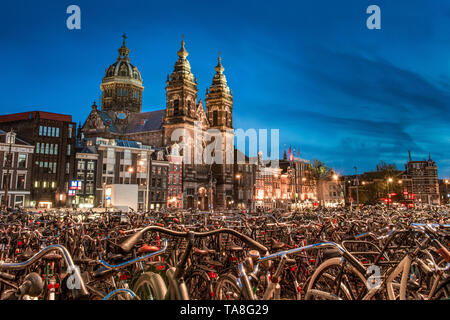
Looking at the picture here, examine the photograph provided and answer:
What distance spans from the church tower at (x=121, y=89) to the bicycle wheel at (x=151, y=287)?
82.5 m

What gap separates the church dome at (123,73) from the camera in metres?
85.8

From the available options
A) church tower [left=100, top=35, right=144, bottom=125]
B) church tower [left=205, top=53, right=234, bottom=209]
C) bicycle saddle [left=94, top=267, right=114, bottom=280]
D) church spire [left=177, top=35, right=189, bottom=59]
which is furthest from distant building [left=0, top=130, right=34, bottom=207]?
bicycle saddle [left=94, top=267, right=114, bottom=280]

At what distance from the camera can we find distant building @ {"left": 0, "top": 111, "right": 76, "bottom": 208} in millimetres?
48906

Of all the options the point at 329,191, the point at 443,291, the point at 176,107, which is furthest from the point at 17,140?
the point at 329,191

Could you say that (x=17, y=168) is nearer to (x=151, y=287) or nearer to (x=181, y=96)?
(x=181, y=96)

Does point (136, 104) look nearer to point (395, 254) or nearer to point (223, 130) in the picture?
point (223, 130)

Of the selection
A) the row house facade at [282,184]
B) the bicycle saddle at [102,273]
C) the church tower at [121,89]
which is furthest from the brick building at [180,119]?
the bicycle saddle at [102,273]

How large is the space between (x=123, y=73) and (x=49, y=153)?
1685 inches

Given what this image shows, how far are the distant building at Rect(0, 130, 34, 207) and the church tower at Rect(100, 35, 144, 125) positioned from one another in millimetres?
35396

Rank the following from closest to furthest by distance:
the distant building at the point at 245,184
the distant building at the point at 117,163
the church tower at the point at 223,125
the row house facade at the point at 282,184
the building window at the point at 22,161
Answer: the building window at the point at 22,161, the distant building at the point at 117,163, the church tower at the point at 223,125, the distant building at the point at 245,184, the row house facade at the point at 282,184

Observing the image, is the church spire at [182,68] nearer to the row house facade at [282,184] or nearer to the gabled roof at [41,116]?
the row house facade at [282,184]

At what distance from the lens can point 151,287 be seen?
9.44 ft

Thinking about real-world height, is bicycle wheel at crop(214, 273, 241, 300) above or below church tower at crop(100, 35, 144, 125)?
below

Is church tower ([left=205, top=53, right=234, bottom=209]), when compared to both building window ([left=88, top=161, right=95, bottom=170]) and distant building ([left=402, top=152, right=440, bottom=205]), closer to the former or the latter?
building window ([left=88, top=161, right=95, bottom=170])
